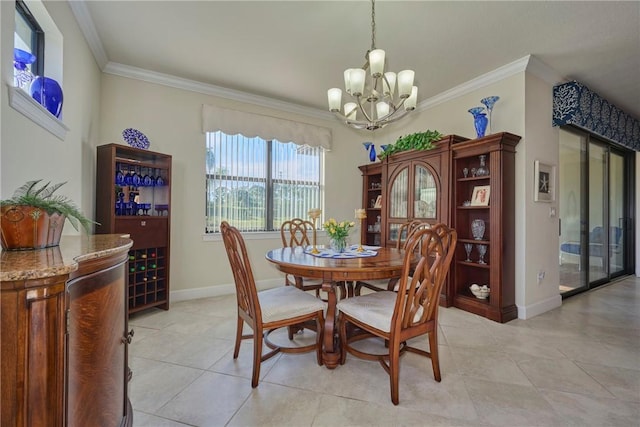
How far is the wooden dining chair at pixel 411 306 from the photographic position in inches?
61.1

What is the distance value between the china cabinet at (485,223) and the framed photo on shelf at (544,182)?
254mm

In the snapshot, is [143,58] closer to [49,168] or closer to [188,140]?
[188,140]

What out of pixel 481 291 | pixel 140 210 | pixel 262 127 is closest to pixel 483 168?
pixel 481 291

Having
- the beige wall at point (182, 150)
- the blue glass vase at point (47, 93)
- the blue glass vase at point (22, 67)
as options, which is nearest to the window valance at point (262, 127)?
the beige wall at point (182, 150)

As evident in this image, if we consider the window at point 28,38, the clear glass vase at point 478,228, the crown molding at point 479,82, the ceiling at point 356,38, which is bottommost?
the clear glass vase at point 478,228

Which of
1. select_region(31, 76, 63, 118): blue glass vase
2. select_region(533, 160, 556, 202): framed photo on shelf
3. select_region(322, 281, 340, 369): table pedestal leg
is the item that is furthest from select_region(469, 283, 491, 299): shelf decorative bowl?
→ select_region(31, 76, 63, 118): blue glass vase

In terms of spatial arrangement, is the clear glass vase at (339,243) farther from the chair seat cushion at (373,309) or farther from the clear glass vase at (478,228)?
the clear glass vase at (478,228)

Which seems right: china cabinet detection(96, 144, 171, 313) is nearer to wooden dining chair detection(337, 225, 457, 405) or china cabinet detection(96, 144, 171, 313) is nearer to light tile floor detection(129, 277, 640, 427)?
light tile floor detection(129, 277, 640, 427)

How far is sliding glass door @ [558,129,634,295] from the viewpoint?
11.6 feet

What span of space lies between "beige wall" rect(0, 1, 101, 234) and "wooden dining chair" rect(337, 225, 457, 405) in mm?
1914

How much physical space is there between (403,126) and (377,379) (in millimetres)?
3579

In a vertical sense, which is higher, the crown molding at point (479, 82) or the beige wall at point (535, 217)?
the crown molding at point (479, 82)

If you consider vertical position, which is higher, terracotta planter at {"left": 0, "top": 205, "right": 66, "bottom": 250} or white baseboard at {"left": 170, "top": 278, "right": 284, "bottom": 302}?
terracotta planter at {"left": 0, "top": 205, "right": 66, "bottom": 250}

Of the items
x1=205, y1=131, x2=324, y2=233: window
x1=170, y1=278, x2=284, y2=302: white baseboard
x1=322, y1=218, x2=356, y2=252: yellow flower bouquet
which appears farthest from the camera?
x1=205, y1=131, x2=324, y2=233: window
